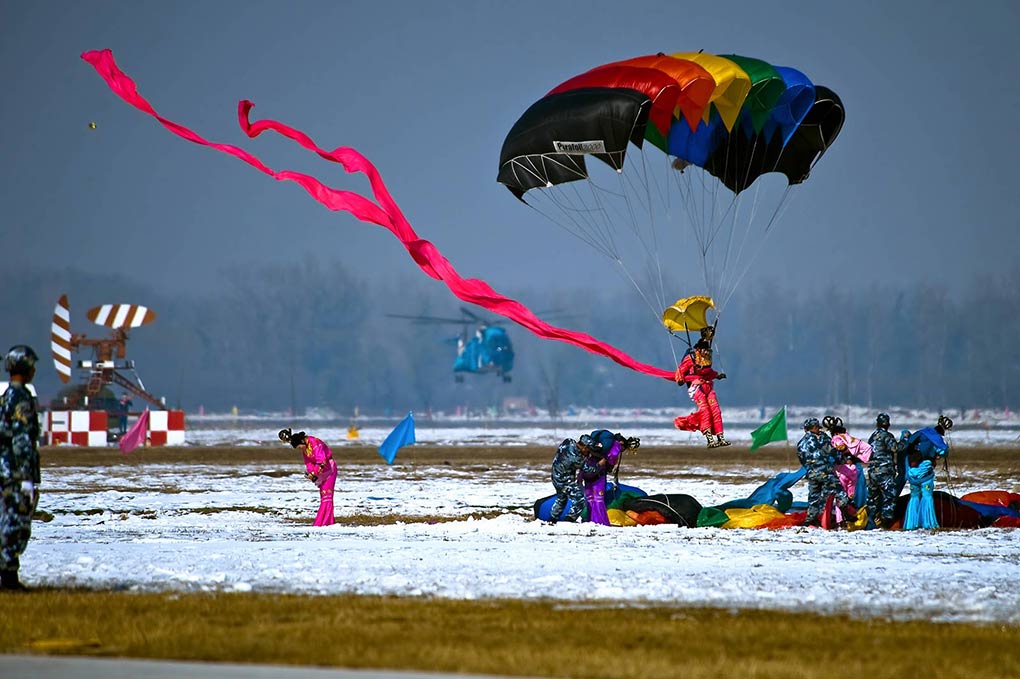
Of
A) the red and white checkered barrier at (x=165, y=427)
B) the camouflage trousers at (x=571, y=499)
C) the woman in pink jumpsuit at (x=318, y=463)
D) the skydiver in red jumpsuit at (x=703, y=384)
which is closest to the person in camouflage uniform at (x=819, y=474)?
the skydiver in red jumpsuit at (x=703, y=384)

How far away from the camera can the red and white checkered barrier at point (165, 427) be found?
2260 inches

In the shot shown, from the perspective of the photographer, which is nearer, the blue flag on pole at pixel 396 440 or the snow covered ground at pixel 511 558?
the snow covered ground at pixel 511 558

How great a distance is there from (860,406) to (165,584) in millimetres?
150868

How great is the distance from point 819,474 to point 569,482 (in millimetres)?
3355

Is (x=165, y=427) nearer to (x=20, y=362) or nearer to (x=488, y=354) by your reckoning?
(x=20, y=362)

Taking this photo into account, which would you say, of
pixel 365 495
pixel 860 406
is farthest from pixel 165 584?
pixel 860 406

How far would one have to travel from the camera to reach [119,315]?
61.7m

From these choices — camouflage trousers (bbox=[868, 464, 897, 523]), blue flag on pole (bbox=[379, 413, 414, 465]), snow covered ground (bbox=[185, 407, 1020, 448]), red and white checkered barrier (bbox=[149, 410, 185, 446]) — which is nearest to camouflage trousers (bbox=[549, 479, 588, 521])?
camouflage trousers (bbox=[868, 464, 897, 523])

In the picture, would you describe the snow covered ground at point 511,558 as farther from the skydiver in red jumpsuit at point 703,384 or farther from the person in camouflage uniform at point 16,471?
the skydiver in red jumpsuit at point 703,384

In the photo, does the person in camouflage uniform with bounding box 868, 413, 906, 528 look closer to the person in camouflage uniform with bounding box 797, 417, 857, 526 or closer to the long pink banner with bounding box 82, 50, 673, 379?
the person in camouflage uniform with bounding box 797, 417, 857, 526

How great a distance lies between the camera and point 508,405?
582ft

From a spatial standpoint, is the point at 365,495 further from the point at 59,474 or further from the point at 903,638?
the point at 903,638

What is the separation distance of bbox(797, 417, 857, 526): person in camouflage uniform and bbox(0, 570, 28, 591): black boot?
1012 cm

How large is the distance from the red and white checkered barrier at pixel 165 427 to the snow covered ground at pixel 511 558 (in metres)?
34.5
